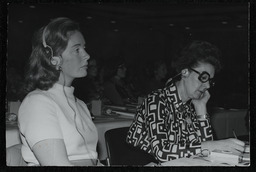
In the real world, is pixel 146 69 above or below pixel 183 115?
above

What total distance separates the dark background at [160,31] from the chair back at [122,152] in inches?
17.1

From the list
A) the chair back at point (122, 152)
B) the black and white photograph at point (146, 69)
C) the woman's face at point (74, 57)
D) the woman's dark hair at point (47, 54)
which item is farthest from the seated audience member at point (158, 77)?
the woman's dark hair at point (47, 54)

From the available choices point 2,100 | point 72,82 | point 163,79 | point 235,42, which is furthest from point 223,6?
point 2,100

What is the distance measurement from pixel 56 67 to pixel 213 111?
955mm

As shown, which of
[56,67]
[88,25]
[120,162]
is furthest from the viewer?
[88,25]

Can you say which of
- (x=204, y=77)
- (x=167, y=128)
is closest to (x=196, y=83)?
(x=204, y=77)

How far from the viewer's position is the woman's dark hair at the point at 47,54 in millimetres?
1503

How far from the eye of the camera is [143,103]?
1.76 meters

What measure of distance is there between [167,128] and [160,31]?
0.59m

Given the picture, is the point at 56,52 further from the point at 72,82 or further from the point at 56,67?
the point at 72,82

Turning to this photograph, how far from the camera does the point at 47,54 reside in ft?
4.97

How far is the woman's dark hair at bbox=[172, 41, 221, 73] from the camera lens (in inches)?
71.4

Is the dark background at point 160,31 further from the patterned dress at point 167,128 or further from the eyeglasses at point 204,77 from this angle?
the patterned dress at point 167,128

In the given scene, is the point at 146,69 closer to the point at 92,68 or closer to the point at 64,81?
the point at 92,68
